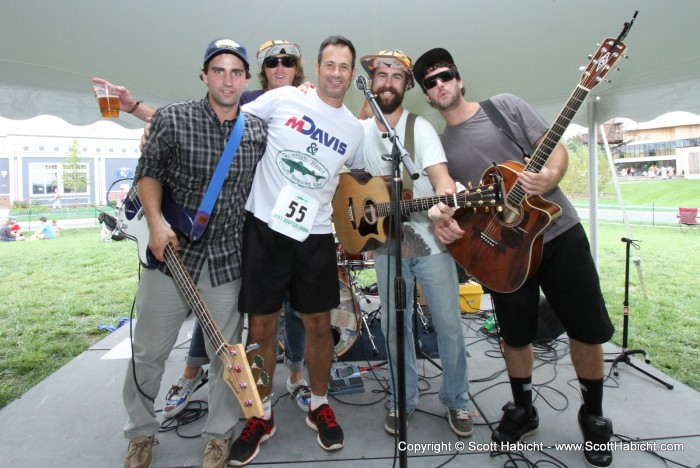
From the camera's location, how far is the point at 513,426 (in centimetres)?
224

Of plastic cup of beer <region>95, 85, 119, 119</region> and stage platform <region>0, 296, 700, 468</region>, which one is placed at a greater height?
plastic cup of beer <region>95, 85, 119, 119</region>

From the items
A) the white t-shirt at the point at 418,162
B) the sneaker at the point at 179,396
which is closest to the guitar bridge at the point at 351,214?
the white t-shirt at the point at 418,162

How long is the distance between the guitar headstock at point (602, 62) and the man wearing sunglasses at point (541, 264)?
28 centimetres

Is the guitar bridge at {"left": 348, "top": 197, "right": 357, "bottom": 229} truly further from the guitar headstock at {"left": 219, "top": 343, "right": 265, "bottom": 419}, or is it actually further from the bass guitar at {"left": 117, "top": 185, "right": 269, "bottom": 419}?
the guitar headstock at {"left": 219, "top": 343, "right": 265, "bottom": 419}

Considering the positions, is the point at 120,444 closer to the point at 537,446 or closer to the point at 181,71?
the point at 537,446

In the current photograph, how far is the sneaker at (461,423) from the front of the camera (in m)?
2.34

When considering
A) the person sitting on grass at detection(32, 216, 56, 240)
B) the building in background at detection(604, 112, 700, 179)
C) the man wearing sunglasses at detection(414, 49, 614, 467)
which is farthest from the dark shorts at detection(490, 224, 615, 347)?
the person sitting on grass at detection(32, 216, 56, 240)

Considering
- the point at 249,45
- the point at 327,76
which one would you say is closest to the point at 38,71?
the point at 249,45

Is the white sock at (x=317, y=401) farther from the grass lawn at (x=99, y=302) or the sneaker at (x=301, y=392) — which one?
the grass lawn at (x=99, y=302)

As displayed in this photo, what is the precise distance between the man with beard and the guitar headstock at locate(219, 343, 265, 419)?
2.96ft

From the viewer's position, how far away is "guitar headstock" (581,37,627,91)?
1.92 metres

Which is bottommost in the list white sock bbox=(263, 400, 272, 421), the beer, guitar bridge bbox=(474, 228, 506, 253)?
white sock bbox=(263, 400, 272, 421)

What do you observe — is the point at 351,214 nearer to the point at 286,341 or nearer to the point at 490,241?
the point at 490,241

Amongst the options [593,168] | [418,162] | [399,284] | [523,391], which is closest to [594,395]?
[523,391]
